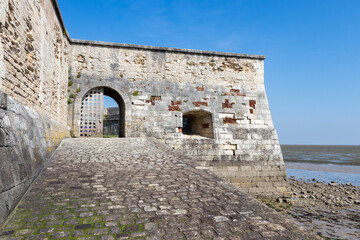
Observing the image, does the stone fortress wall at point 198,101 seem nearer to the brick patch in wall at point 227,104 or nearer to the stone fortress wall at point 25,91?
the brick patch in wall at point 227,104

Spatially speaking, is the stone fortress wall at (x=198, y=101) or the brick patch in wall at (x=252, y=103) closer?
the stone fortress wall at (x=198, y=101)

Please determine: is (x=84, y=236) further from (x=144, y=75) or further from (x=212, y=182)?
(x=144, y=75)

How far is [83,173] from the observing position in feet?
14.5

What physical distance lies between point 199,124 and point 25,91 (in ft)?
23.8

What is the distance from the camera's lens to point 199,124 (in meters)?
11.0

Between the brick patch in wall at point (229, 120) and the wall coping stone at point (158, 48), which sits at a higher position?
the wall coping stone at point (158, 48)

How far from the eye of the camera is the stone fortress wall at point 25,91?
3.26m

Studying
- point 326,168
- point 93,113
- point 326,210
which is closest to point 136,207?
point 93,113

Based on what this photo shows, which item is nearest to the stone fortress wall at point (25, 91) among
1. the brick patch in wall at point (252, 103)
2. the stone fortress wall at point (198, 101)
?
the stone fortress wall at point (198, 101)

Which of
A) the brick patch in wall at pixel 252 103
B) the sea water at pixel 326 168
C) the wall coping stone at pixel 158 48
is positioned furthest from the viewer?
the sea water at pixel 326 168

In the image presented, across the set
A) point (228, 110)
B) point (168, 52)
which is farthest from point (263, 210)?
point (168, 52)

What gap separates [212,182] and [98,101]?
654 cm

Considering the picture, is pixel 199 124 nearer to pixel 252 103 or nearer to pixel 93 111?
pixel 252 103

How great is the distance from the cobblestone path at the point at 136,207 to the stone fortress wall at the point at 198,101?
432 cm
